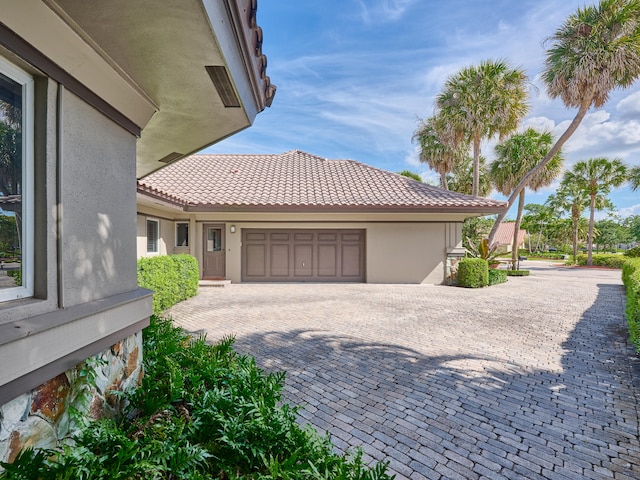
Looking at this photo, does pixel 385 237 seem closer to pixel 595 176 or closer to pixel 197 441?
pixel 197 441

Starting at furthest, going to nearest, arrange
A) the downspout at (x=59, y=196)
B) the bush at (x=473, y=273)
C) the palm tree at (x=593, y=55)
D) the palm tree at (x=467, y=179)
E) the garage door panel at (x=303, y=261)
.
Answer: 1. the palm tree at (x=467, y=179)
2. the garage door panel at (x=303, y=261)
3. the palm tree at (x=593, y=55)
4. the bush at (x=473, y=273)
5. the downspout at (x=59, y=196)

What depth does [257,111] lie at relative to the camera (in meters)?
3.54

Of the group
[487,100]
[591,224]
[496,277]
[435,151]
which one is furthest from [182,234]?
[591,224]

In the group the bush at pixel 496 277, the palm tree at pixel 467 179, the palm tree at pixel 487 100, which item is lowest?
the bush at pixel 496 277

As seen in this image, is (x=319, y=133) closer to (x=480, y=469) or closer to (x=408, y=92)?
(x=408, y=92)

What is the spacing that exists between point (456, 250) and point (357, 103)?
8801 millimetres

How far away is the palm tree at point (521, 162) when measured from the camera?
18.7 meters

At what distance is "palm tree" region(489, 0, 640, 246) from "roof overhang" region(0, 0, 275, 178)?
1301 cm

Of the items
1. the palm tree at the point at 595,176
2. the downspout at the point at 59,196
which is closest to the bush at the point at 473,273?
the downspout at the point at 59,196

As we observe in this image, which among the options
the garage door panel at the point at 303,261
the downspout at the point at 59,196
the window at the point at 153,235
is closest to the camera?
the downspout at the point at 59,196

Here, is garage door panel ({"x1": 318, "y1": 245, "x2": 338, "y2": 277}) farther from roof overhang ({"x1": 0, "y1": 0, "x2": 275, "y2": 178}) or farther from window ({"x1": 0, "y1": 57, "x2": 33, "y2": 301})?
window ({"x1": 0, "y1": 57, "x2": 33, "y2": 301})

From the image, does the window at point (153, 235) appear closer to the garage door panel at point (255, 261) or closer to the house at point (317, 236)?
the house at point (317, 236)

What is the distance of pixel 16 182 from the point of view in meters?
1.79

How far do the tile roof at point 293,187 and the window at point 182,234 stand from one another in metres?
1.39
